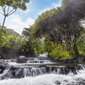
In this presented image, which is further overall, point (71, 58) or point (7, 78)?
point (71, 58)

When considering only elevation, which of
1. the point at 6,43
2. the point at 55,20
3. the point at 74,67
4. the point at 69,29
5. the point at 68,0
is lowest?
the point at 74,67

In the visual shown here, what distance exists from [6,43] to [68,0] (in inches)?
511

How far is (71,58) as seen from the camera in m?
9.28

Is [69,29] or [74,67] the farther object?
[69,29]

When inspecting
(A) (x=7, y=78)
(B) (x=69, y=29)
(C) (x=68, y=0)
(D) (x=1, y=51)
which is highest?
(C) (x=68, y=0)

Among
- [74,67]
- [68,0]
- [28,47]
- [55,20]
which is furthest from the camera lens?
[28,47]

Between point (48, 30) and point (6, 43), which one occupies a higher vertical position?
point (48, 30)

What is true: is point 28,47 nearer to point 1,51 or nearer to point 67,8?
point 1,51

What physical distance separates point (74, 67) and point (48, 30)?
9392mm

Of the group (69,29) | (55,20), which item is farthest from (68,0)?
(69,29)

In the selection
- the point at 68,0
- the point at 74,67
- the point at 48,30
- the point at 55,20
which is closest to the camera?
the point at 74,67

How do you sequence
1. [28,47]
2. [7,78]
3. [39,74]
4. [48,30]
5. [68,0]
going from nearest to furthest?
[7,78] < [39,74] < [68,0] < [48,30] < [28,47]

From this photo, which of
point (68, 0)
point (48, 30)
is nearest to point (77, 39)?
point (48, 30)

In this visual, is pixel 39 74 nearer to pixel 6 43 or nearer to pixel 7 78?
pixel 7 78
